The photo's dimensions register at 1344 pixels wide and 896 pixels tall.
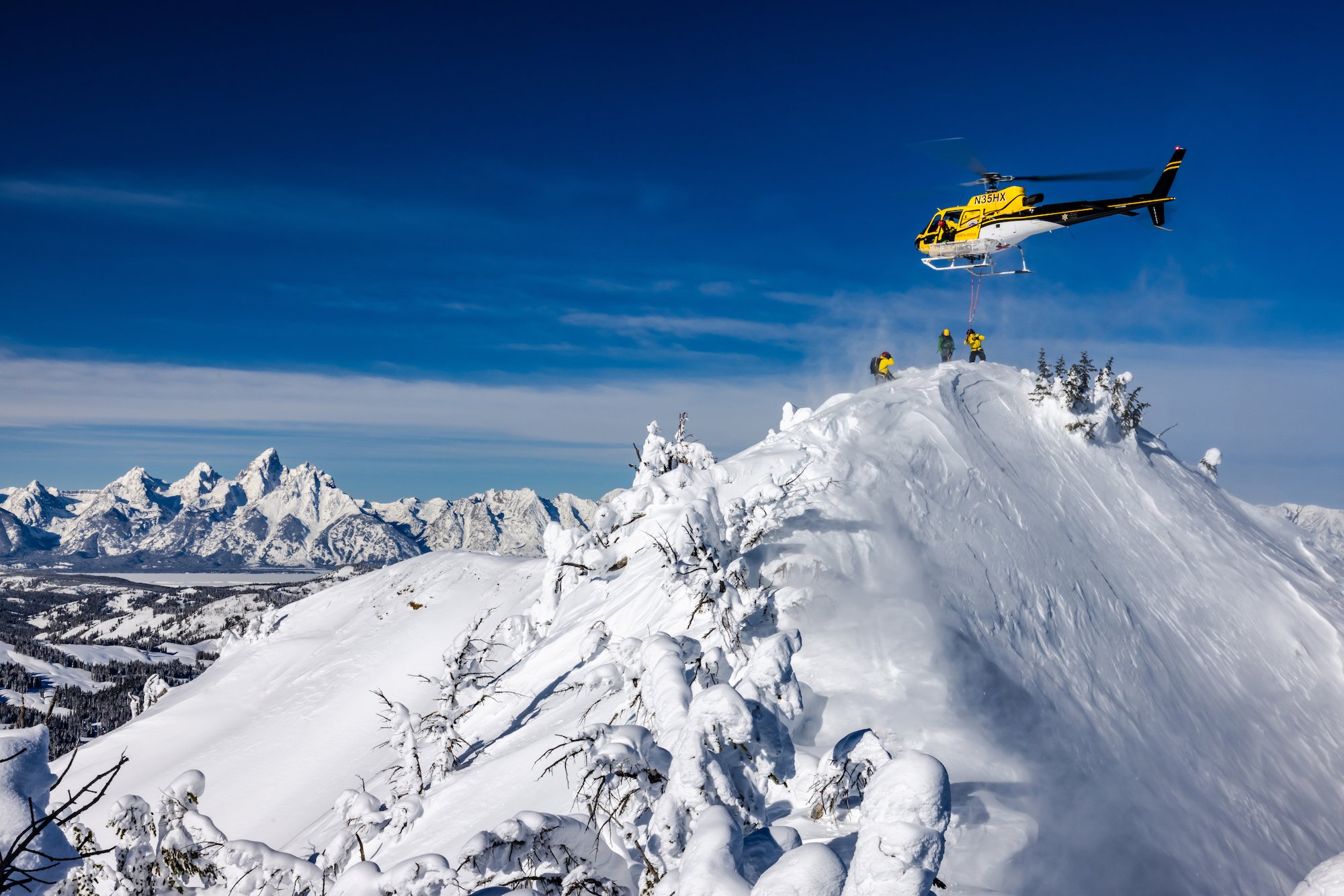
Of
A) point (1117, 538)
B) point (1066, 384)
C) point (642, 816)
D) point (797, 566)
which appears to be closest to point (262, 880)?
point (642, 816)

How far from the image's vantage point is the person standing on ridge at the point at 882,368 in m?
24.0

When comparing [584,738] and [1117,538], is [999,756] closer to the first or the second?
[584,738]

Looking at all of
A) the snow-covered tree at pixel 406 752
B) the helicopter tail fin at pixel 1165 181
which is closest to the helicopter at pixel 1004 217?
→ the helicopter tail fin at pixel 1165 181

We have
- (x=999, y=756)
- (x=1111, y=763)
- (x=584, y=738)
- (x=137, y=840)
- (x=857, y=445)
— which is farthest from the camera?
(x=857, y=445)

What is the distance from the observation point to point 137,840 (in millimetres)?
7926

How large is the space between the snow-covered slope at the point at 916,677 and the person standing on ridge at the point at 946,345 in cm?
238

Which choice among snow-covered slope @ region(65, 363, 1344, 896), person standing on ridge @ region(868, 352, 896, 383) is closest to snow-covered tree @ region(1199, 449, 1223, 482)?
snow-covered slope @ region(65, 363, 1344, 896)

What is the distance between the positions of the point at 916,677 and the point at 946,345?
20.2 m

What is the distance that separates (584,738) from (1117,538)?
1683 centimetres

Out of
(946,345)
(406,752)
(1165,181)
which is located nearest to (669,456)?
(406,752)

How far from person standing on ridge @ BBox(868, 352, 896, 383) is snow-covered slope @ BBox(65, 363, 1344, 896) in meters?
2.32

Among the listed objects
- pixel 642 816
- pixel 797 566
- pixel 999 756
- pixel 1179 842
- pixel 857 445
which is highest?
pixel 857 445

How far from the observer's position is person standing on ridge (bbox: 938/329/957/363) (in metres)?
27.0

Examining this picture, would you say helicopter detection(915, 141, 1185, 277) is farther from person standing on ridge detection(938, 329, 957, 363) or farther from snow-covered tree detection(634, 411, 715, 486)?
snow-covered tree detection(634, 411, 715, 486)
